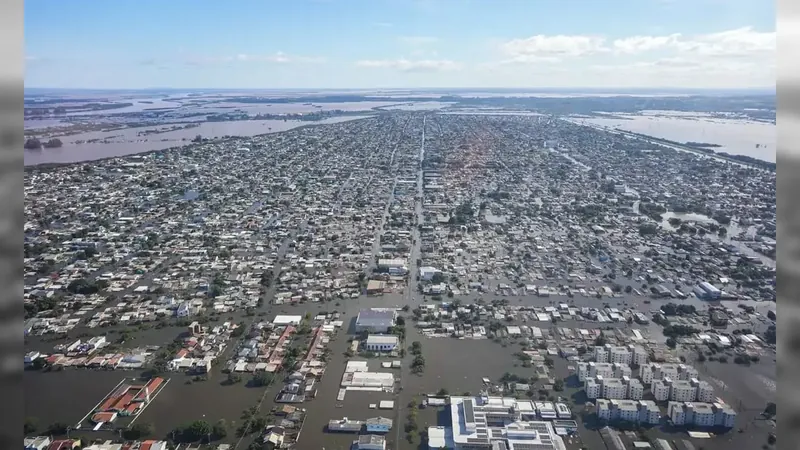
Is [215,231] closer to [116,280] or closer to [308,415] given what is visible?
→ [116,280]

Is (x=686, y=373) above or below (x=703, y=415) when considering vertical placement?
above

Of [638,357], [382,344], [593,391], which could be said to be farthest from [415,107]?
[593,391]

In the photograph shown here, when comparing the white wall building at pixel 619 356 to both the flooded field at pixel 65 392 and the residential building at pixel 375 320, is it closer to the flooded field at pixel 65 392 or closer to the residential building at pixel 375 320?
the residential building at pixel 375 320

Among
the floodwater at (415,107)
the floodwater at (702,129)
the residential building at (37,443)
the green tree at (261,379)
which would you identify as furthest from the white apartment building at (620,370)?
the floodwater at (415,107)

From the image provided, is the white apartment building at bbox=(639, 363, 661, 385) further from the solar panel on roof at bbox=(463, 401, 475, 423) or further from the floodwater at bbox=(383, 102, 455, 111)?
the floodwater at bbox=(383, 102, 455, 111)

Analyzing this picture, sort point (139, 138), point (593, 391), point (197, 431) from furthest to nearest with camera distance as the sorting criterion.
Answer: point (139, 138)
point (593, 391)
point (197, 431)

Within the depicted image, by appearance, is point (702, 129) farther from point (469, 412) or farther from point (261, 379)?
point (261, 379)
